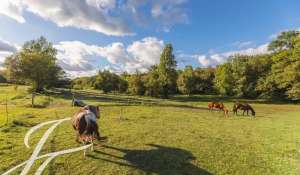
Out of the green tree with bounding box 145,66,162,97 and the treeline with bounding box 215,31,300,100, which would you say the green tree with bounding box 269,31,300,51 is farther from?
the green tree with bounding box 145,66,162,97

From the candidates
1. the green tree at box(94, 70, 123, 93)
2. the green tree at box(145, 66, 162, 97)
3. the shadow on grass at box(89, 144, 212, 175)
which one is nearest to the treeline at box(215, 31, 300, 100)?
the green tree at box(145, 66, 162, 97)

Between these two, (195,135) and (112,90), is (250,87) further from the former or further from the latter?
(195,135)

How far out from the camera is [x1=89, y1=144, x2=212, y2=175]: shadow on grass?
7.42m

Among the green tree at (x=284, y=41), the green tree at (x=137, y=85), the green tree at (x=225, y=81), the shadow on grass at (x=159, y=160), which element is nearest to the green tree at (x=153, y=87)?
the green tree at (x=137, y=85)

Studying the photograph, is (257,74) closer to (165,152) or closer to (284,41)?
(284,41)

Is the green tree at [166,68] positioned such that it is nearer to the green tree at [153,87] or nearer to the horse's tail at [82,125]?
the green tree at [153,87]

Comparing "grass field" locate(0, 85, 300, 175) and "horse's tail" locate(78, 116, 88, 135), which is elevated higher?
"horse's tail" locate(78, 116, 88, 135)

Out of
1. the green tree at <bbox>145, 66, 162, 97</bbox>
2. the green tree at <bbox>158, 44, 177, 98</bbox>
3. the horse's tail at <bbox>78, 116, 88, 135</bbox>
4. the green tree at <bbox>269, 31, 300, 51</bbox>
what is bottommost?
the horse's tail at <bbox>78, 116, 88, 135</bbox>

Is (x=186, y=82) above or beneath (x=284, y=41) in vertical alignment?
beneath

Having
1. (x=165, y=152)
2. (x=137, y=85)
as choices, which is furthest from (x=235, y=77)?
(x=165, y=152)

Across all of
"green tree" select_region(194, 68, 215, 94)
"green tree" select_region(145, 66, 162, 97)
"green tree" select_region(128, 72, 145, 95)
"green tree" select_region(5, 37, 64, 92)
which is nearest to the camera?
"green tree" select_region(5, 37, 64, 92)

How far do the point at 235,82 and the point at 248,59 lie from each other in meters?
10.2

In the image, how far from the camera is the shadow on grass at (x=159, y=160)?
742cm

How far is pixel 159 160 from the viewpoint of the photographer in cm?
829
